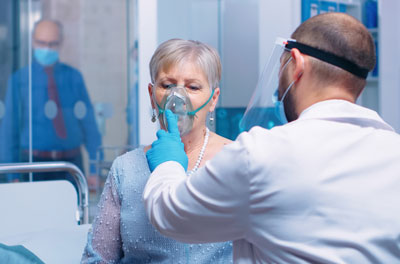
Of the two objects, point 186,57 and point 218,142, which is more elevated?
point 186,57

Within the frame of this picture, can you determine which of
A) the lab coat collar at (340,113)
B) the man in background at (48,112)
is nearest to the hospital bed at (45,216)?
the lab coat collar at (340,113)

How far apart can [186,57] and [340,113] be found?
0.70 metres

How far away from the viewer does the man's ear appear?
3.84 ft

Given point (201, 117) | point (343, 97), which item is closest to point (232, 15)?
point (201, 117)

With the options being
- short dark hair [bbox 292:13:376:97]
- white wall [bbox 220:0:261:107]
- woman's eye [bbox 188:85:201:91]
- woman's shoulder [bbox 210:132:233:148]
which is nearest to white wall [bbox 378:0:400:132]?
white wall [bbox 220:0:261:107]

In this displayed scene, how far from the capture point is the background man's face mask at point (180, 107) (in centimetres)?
159

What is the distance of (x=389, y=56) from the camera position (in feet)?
14.4

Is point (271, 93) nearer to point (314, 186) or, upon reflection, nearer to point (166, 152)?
point (166, 152)

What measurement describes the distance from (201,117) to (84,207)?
1.05 m

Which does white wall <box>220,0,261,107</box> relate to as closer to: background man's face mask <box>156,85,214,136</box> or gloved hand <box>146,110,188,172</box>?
background man's face mask <box>156,85,214,136</box>

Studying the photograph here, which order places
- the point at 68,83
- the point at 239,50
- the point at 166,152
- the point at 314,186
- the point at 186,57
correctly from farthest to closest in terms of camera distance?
the point at 239,50
the point at 68,83
the point at 186,57
the point at 166,152
the point at 314,186

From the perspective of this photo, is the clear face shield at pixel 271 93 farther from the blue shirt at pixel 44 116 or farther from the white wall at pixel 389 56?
the blue shirt at pixel 44 116

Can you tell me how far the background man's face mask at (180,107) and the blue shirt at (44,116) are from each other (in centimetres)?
344

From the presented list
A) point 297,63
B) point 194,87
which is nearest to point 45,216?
point 194,87
